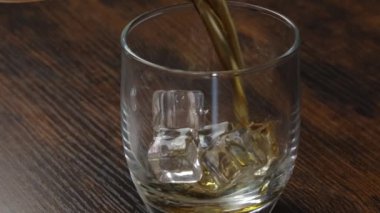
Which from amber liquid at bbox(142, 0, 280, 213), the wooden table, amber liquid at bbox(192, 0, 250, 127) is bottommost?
the wooden table

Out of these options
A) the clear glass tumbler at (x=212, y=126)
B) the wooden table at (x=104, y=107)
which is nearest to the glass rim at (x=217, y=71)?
the clear glass tumbler at (x=212, y=126)

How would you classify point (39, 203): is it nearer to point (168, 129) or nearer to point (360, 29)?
point (168, 129)

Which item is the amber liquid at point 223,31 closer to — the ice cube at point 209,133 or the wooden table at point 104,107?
the ice cube at point 209,133

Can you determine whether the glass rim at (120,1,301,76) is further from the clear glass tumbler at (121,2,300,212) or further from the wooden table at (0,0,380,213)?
the wooden table at (0,0,380,213)

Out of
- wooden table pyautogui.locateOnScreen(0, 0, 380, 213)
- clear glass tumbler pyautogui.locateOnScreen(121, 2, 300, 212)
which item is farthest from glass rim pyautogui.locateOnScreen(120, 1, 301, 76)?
wooden table pyautogui.locateOnScreen(0, 0, 380, 213)

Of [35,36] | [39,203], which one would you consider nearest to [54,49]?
[35,36]

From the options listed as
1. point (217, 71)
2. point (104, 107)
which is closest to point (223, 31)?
point (217, 71)
